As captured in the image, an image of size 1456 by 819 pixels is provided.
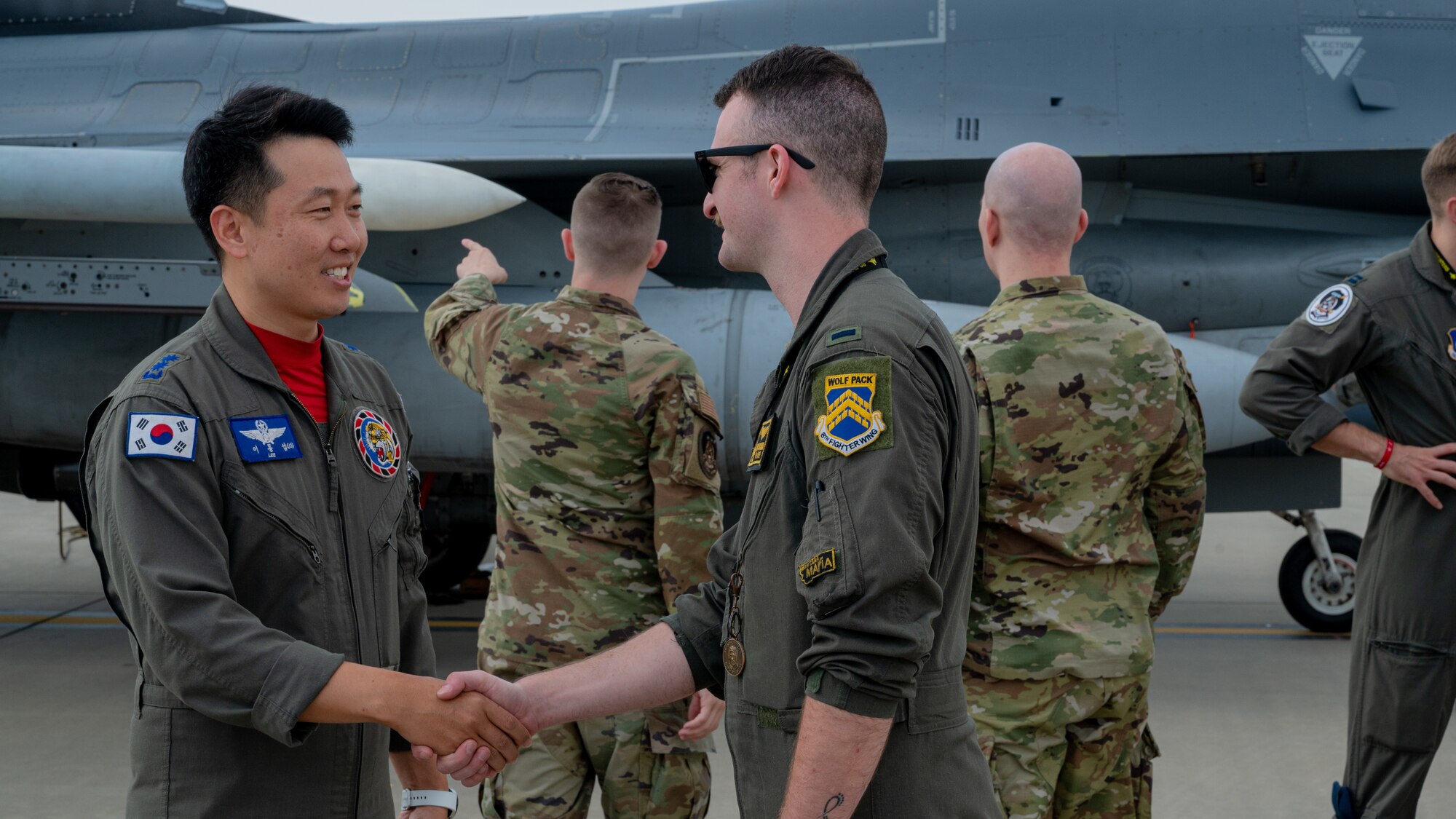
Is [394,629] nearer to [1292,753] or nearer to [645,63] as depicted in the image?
[1292,753]

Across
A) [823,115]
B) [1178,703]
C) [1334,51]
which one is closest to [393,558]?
[823,115]

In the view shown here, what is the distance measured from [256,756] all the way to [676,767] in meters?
1.41

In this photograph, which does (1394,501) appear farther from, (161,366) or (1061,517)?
(161,366)

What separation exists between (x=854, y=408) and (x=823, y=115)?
44 cm

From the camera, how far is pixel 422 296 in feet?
20.8

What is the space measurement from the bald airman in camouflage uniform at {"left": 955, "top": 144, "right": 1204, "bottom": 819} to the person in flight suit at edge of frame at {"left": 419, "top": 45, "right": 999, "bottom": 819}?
1013 millimetres

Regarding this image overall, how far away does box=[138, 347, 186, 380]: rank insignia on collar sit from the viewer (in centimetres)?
174

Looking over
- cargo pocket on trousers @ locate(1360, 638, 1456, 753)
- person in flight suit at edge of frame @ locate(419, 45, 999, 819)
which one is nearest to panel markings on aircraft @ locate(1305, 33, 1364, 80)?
cargo pocket on trousers @ locate(1360, 638, 1456, 753)

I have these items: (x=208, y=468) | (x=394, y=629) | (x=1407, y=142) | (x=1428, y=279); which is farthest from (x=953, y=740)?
(x=1407, y=142)

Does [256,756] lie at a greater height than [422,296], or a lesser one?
lesser

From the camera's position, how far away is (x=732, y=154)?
1.66 m

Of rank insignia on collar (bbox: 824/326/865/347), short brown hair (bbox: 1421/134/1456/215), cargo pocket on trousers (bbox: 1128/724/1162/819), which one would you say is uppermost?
short brown hair (bbox: 1421/134/1456/215)

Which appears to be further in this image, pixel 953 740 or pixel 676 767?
pixel 676 767

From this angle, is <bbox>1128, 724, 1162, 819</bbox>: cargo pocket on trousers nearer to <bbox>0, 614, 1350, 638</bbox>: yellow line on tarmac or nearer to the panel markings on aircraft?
<bbox>0, 614, 1350, 638</bbox>: yellow line on tarmac
